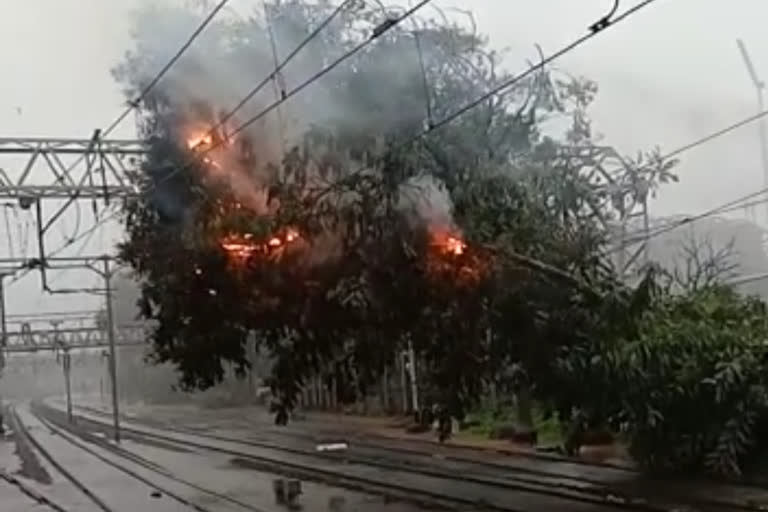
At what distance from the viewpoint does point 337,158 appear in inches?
663

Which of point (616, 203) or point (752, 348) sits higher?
point (616, 203)

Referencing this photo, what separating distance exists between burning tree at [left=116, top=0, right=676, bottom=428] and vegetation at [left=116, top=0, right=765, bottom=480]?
31 mm

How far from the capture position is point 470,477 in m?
19.5

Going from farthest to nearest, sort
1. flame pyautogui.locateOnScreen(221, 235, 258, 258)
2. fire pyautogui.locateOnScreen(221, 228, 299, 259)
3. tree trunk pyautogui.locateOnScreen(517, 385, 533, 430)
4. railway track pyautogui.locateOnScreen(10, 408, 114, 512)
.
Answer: tree trunk pyautogui.locateOnScreen(517, 385, 533, 430) → railway track pyautogui.locateOnScreen(10, 408, 114, 512) → flame pyautogui.locateOnScreen(221, 235, 258, 258) → fire pyautogui.locateOnScreen(221, 228, 299, 259)

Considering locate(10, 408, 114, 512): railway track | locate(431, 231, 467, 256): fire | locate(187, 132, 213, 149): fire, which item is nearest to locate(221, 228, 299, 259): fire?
locate(187, 132, 213, 149): fire

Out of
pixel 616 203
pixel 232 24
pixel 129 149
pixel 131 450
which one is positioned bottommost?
pixel 131 450

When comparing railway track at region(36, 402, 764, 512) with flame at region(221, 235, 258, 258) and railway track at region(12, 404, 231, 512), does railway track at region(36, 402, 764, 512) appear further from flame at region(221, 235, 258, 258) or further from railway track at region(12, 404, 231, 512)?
flame at region(221, 235, 258, 258)

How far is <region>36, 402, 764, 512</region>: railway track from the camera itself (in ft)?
49.9

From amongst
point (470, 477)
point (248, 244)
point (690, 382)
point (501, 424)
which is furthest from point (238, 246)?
A: point (501, 424)

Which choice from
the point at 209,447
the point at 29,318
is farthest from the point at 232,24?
the point at 29,318

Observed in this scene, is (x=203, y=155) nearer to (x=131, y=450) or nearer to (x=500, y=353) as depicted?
(x=500, y=353)

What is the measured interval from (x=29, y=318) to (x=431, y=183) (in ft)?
139

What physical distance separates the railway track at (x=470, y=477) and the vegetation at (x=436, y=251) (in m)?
1.23

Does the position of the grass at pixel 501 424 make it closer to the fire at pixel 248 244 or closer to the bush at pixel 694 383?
the bush at pixel 694 383
